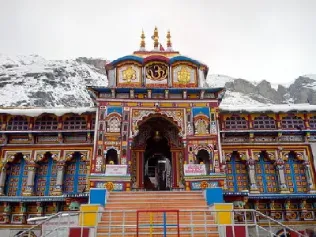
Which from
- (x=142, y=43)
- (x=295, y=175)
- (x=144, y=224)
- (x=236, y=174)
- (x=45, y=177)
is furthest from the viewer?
(x=142, y=43)

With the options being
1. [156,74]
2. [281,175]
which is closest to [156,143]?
[156,74]

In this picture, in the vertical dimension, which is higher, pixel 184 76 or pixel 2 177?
pixel 184 76

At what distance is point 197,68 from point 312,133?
25.7ft

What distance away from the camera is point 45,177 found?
1670 cm

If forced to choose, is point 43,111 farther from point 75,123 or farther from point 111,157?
point 111,157

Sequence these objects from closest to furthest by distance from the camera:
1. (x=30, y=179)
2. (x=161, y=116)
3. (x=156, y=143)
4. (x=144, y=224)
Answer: (x=144, y=224) → (x=161, y=116) → (x=30, y=179) → (x=156, y=143)

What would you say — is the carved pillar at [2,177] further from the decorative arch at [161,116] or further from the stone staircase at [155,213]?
the decorative arch at [161,116]

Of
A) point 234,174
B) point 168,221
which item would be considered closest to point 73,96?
point 234,174

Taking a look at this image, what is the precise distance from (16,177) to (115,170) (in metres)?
6.59

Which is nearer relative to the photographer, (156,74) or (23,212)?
(23,212)

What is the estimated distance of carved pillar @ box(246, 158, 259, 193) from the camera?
1614 centimetres

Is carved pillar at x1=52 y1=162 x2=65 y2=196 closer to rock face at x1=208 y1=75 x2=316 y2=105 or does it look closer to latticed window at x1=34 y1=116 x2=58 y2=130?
latticed window at x1=34 y1=116 x2=58 y2=130

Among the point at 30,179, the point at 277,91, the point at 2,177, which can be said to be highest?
the point at 277,91

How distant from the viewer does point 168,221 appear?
9.73m
